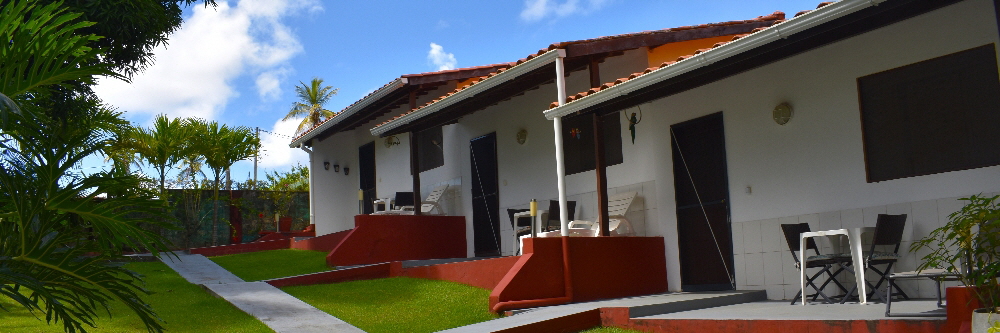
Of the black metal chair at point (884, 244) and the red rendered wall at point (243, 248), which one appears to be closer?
the black metal chair at point (884, 244)

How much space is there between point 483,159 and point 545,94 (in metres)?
2.00

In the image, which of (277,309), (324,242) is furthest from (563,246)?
(324,242)

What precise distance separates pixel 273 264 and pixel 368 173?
12.5 feet

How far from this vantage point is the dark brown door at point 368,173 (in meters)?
17.6

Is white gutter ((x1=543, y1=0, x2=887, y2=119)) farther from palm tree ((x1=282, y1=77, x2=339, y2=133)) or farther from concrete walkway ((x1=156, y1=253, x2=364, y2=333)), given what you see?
palm tree ((x1=282, y1=77, x2=339, y2=133))

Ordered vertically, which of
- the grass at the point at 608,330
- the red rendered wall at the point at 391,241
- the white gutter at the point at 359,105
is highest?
the white gutter at the point at 359,105

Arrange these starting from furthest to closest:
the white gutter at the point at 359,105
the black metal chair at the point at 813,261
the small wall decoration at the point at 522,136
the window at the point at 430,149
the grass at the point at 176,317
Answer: the window at the point at 430,149 → the white gutter at the point at 359,105 → the small wall decoration at the point at 522,136 → the grass at the point at 176,317 → the black metal chair at the point at 813,261

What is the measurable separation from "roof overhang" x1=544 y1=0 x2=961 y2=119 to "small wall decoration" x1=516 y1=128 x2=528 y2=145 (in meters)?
3.02

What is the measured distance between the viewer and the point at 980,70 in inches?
286

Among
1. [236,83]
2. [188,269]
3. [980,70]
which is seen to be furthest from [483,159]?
[236,83]

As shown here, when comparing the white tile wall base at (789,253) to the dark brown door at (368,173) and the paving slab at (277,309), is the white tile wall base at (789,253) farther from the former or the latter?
the dark brown door at (368,173)

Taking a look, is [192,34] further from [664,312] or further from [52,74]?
[52,74]

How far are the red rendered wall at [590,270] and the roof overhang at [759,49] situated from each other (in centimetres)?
149

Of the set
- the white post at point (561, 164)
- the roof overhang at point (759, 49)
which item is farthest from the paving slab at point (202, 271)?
the roof overhang at point (759, 49)
